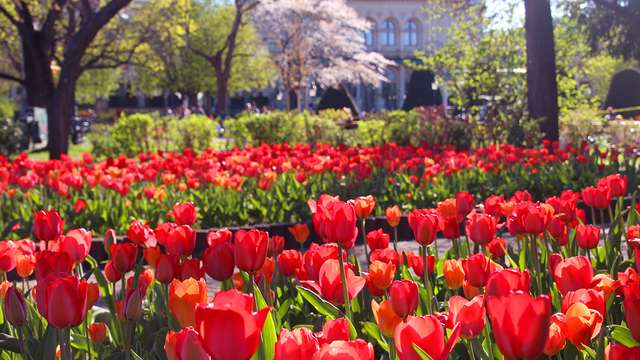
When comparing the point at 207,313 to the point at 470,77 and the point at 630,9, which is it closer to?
the point at 470,77

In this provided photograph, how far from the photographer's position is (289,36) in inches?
1750

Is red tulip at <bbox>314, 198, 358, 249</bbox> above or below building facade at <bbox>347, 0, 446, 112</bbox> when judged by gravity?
below

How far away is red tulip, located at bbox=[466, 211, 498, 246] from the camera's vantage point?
2500 mm

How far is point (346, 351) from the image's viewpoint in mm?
1058

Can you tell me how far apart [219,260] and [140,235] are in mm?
696

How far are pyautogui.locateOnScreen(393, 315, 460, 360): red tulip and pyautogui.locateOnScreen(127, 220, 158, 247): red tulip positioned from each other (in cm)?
159

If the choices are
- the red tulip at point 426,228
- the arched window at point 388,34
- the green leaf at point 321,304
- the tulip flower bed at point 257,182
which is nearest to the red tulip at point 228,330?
the green leaf at point 321,304

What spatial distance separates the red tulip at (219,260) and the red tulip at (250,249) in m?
0.10

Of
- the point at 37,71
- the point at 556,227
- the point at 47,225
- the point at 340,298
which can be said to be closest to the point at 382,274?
the point at 340,298

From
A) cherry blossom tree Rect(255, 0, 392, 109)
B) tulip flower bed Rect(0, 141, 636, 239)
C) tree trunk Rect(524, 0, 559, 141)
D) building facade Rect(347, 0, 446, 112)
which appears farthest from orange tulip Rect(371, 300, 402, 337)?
building facade Rect(347, 0, 446, 112)

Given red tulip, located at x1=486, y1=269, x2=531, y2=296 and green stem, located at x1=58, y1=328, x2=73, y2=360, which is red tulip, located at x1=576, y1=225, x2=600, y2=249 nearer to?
red tulip, located at x1=486, y1=269, x2=531, y2=296

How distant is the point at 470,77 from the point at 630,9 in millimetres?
6460

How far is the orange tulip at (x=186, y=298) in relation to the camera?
1.65 meters

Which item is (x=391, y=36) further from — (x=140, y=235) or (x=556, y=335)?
(x=556, y=335)
